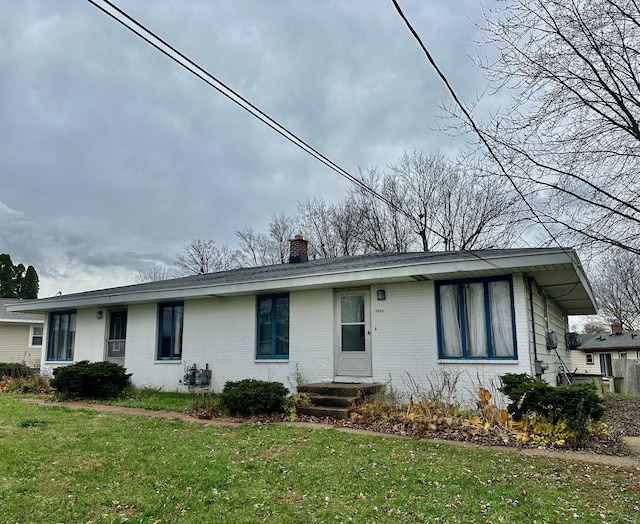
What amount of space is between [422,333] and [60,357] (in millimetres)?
12032

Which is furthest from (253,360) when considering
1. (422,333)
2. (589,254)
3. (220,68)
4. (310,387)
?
(589,254)

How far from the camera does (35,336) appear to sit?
74.9ft

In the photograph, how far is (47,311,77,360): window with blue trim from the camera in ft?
Answer: 49.6

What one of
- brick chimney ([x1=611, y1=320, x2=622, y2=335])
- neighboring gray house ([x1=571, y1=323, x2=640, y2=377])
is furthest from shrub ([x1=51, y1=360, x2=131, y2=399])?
brick chimney ([x1=611, y1=320, x2=622, y2=335])

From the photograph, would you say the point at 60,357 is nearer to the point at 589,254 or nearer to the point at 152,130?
the point at 152,130

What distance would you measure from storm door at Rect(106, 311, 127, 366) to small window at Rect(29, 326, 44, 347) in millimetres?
11430

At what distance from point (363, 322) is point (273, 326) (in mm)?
2263

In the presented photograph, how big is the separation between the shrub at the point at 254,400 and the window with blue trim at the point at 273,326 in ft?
7.64

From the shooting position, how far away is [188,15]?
6.24 metres

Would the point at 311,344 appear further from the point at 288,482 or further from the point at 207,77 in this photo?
the point at 207,77

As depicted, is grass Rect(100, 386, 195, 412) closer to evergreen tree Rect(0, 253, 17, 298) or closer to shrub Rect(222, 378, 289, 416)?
shrub Rect(222, 378, 289, 416)

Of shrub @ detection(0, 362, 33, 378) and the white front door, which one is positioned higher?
the white front door

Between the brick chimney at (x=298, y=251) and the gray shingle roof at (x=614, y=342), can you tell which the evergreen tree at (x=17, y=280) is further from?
the gray shingle roof at (x=614, y=342)

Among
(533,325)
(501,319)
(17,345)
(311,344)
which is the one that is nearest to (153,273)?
(17,345)
